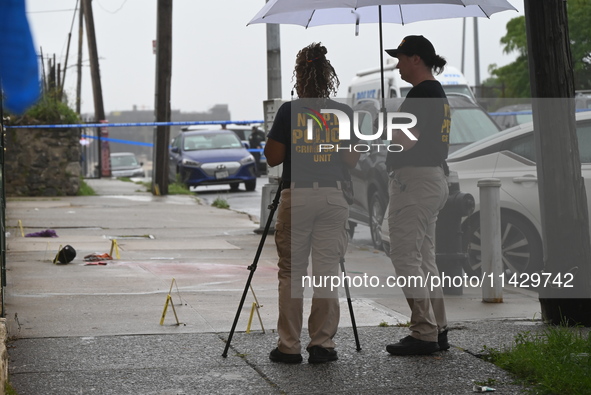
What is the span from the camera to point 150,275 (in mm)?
8625

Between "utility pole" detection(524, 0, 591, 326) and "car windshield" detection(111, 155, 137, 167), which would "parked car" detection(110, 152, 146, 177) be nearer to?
"car windshield" detection(111, 155, 137, 167)

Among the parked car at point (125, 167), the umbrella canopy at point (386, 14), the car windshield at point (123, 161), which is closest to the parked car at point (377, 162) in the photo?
the umbrella canopy at point (386, 14)

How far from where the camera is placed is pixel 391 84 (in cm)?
1727

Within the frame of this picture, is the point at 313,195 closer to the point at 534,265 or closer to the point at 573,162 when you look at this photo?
the point at 573,162

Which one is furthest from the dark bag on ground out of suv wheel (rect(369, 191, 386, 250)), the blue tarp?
the blue tarp

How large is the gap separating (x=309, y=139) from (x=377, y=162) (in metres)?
5.92

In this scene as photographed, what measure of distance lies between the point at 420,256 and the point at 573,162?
5.02 ft

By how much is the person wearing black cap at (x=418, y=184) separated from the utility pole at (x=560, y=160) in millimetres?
1112

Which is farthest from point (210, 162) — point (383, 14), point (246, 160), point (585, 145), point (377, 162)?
point (383, 14)

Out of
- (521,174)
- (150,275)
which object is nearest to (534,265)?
(521,174)

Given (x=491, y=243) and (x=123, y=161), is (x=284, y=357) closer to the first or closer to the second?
(x=491, y=243)

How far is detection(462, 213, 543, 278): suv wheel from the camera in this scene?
8.14 meters

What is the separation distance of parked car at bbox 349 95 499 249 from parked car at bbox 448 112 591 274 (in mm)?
1566

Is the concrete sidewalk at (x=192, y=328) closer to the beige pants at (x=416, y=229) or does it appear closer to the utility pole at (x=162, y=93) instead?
the beige pants at (x=416, y=229)
